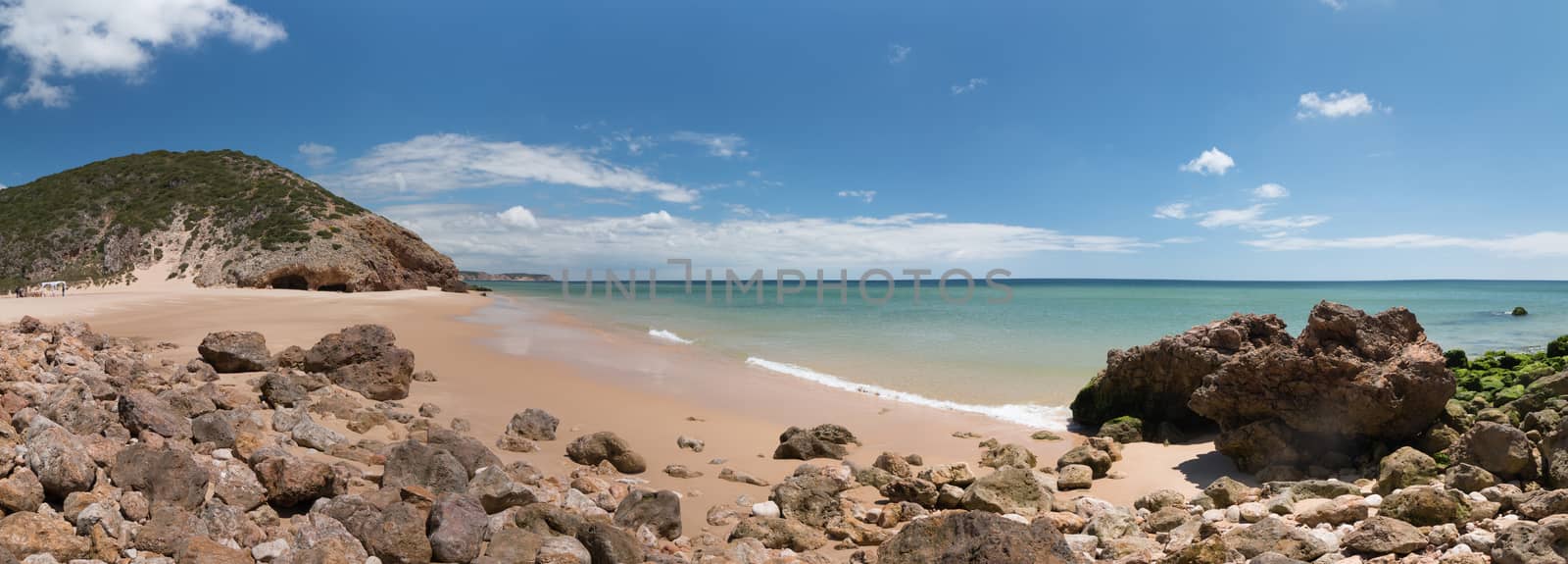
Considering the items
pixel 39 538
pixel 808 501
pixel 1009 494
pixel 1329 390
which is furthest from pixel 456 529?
pixel 1329 390

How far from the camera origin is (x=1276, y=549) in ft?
→ 13.1

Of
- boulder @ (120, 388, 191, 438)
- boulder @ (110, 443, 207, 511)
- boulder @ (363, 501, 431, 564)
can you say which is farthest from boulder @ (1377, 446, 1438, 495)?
boulder @ (120, 388, 191, 438)

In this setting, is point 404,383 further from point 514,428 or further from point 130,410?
point 130,410

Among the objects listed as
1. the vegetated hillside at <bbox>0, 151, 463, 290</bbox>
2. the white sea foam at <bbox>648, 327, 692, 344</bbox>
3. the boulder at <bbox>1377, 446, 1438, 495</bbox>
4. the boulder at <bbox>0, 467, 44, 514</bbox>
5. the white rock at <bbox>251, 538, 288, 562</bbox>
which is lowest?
the white sea foam at <bbox>648, 327, 692, 344</bbox>

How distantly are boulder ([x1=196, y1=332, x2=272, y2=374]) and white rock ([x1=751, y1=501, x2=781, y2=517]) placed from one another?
656 centimetres

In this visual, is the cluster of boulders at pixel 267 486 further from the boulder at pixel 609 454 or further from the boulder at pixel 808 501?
the boulder at pixel 808 501

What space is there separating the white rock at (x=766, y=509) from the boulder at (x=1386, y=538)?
3353 millimetres

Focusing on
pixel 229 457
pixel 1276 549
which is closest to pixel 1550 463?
pixel 1276 549

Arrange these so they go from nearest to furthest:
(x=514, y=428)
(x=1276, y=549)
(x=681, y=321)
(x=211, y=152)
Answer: (x=1276, y=549)
(x=514, y=428)
(x=681, y=321)
(x=211, y=152)

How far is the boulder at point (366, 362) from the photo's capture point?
27.0 ft

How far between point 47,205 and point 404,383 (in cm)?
6343

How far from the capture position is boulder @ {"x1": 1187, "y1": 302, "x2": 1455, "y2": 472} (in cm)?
641

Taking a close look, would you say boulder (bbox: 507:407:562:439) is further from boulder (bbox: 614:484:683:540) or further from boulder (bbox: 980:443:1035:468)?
boulder (bbox: 980:443:1035:468)

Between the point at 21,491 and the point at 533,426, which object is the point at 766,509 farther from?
the point at 21,491
